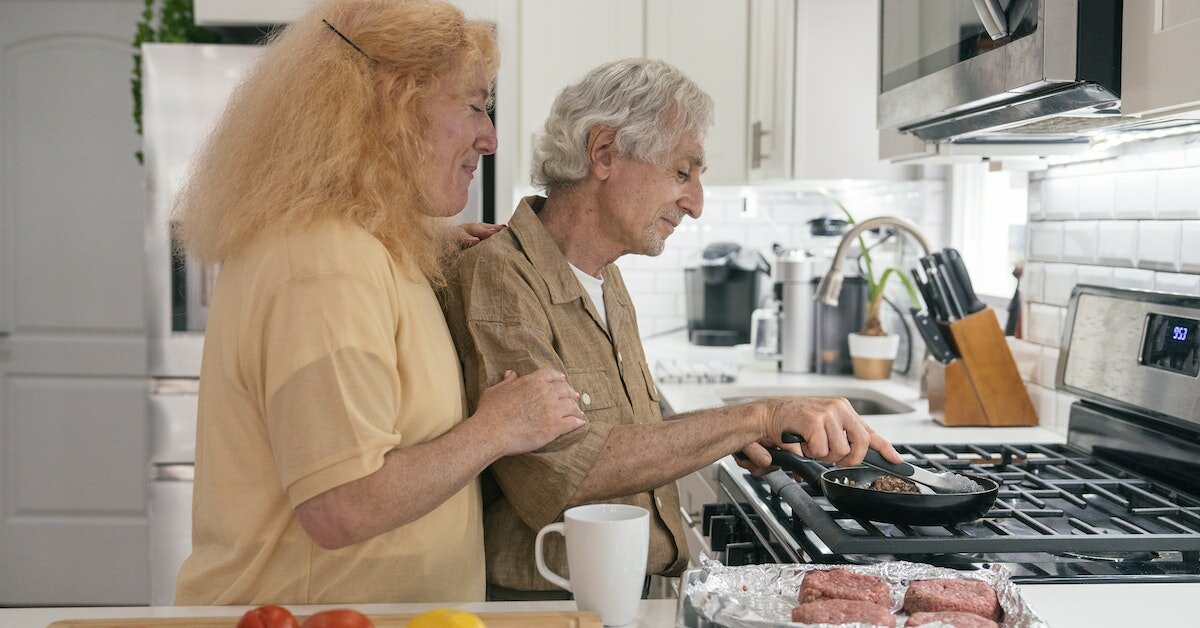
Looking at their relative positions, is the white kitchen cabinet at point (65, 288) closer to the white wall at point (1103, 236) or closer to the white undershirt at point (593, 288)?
the white undershirt at point (593, 288)

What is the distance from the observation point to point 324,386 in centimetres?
116

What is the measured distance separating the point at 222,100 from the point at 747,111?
1.56m

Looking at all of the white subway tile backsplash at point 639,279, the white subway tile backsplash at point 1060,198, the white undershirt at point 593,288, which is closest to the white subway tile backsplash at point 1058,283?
the white subway tile backsplash at point 1060,198

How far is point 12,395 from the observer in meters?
4.33

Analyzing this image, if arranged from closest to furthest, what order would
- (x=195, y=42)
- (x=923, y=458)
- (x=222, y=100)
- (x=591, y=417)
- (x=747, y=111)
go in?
(x=591, y=417) → (x=923, y=458) → (x=222, y=100) → (x=195, y=42) → (x=747, y=111)

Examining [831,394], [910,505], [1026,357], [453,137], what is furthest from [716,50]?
[910,505]

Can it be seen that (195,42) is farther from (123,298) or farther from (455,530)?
(455,530)

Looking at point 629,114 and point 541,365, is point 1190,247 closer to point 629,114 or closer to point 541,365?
point 629,114

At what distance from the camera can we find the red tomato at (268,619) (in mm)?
898

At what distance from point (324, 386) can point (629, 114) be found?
2.37ft

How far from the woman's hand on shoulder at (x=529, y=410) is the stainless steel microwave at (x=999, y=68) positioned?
0.71 metres

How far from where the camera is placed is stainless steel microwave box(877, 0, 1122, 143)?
1.33 meters

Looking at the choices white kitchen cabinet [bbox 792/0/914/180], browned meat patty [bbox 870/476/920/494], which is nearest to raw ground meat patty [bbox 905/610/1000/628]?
browned meat patty [bbox 870/476/920/494]

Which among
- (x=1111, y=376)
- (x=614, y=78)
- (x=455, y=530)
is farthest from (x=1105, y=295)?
(x=455, y=530)
